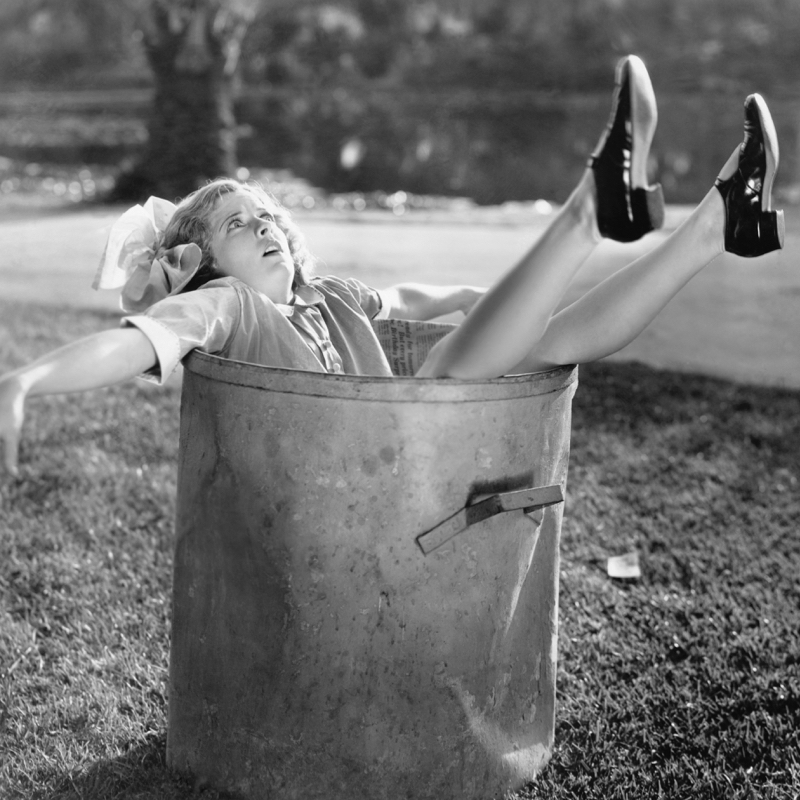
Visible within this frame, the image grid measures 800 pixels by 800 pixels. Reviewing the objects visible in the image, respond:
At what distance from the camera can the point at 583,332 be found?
83.6 inches

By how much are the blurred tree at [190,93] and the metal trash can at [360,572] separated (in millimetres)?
8609

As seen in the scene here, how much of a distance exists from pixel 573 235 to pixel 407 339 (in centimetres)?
80

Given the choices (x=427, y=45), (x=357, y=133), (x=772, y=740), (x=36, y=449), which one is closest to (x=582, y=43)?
(x=427, y=45)

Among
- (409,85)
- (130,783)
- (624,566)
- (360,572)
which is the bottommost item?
(409,85)

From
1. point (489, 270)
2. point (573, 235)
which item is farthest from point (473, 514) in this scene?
point (489, 270)

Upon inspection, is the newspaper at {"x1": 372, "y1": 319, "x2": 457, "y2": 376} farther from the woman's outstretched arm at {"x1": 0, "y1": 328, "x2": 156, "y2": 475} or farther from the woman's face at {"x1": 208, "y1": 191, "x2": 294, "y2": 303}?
the woman's outstretched arm at {"x1": 0, "y1": 328, "x2": 156, "y2": 475}

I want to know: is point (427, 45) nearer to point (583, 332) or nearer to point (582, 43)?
point (582, 43)

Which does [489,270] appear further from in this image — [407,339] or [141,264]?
[141,264]

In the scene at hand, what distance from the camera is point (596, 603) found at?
310cm

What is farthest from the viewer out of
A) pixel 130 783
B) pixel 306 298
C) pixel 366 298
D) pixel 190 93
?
pixel 190 93

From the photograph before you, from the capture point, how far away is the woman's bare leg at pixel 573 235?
188cm

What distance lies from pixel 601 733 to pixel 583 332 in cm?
90

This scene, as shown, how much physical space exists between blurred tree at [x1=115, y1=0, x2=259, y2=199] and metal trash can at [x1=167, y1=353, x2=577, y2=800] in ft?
28.2

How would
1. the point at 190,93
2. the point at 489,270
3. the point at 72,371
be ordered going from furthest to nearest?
the point at 190,93
the point at 489,270
the point at 72,371
